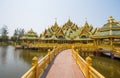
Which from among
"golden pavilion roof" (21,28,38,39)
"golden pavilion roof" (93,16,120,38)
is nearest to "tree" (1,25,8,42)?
"golden pavilion roof" (21,28,38,39)

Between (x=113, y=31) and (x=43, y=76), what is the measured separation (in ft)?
68.2

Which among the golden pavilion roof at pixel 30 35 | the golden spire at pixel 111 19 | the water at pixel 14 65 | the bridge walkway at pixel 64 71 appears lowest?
the water at pixel 14 65

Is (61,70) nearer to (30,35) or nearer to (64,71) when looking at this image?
(64,71)

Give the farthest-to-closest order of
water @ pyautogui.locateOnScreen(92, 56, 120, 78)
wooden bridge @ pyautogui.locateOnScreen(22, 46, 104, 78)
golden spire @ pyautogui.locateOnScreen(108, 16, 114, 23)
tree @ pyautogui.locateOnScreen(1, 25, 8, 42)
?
tree @ pyautogui.locateOnScreen(1, 25, 8, 42) → golden spire @ pyautogui.locateOnScreen(108, 16, 114, 23) → water @ pyautogui.locateOnScreen(92, 56, 120, 78) → wooden bridge @ pyautogui.locateOnScreen(22, 46, 104, 78)

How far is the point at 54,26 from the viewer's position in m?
49.9

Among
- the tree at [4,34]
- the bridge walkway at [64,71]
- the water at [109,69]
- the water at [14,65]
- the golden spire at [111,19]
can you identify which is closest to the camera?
the bridge walkway at [64,71]

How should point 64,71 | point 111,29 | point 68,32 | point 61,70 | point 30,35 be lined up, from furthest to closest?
point 68,32 < point 30,35 < point 111,29 < point 61,70 < point 64,71

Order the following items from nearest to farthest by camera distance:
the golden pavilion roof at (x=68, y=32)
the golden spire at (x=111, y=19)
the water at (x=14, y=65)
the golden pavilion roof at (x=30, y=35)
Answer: the water at (x=14, y=65) < the golden spire at (x=111, y=19) < the golden pavilion roof at (x=68, y=32) < the golden pavilion roof at (x=30, y=35)

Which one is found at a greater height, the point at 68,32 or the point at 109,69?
the point at 68,32

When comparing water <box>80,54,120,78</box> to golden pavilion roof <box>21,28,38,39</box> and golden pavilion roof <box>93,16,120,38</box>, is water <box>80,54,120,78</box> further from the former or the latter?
golden pavilion roof <box>21,28,38,39</box>

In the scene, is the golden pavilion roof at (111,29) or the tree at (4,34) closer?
the golden pavilion roof at (111,29)

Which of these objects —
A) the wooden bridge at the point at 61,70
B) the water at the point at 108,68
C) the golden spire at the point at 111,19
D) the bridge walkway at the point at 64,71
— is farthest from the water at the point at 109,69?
the golden spire at the point at 111,19

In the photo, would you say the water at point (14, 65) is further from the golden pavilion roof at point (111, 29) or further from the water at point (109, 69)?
the golden pavilion roof at point (111, 29)

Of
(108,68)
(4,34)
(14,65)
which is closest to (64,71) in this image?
(108,68)
